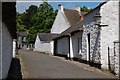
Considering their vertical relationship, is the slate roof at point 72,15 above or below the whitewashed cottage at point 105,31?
above

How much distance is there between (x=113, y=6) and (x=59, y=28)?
123ft

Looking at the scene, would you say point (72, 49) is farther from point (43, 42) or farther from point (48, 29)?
point (48, 29)

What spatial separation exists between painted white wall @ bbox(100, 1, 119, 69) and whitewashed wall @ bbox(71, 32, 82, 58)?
25.5 feet

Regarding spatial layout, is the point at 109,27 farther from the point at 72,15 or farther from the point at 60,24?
the point at 60,24

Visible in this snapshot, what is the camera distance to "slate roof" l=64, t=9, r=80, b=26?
5376cm

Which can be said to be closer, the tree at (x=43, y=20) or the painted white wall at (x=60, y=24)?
the painted white wall at (x=60, y=24)

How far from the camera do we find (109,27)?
20406 millimetres

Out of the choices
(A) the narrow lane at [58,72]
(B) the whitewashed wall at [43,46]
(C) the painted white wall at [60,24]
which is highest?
(C) the painted white wall at [60,24]

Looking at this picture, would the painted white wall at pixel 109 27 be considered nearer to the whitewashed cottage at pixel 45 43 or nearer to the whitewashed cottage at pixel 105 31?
the whitewashed cottage at pixel 105 31

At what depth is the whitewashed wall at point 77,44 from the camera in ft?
94.1

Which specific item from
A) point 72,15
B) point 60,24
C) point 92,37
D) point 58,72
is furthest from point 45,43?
point 58,72

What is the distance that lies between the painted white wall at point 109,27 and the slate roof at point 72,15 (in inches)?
1268

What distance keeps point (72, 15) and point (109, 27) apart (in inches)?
1411

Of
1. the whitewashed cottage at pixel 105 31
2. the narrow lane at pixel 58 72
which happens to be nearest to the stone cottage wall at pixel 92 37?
the whitewashed cottage at pixel 105 31
